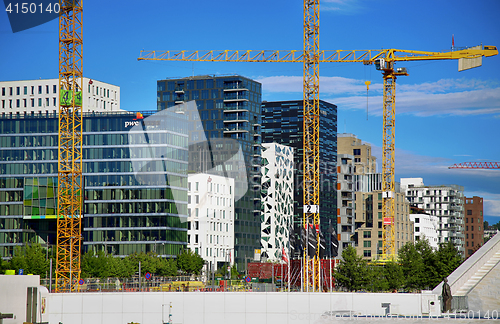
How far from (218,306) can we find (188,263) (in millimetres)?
82531

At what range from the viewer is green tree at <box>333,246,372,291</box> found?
365ft

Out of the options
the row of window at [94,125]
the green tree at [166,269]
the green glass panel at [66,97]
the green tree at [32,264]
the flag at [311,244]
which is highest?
the row of window at [94,125]

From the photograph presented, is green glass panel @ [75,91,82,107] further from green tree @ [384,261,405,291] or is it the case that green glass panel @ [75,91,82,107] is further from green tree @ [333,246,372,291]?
green tree @ [384,261,405,291]

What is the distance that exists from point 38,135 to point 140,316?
10769 centimetres

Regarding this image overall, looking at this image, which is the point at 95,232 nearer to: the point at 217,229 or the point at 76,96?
the point at 217,229

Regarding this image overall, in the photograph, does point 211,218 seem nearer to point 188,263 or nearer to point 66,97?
point 188,263

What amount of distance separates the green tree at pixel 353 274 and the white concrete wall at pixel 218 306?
3621 centimetres

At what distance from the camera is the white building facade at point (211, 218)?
7279 inches

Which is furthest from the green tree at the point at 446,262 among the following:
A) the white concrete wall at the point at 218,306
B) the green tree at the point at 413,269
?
the white concrete wall at the point at 218,306

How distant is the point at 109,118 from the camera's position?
173875mm

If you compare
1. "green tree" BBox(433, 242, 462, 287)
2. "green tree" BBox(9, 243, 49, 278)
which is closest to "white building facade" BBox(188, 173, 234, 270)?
"green tree" BBox(9, 243, 49, 278)

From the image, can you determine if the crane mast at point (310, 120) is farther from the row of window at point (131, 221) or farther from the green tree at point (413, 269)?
the row of window at point (131, 221)

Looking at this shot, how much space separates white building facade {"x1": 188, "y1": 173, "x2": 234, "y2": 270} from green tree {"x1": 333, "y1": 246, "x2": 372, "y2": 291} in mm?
71525

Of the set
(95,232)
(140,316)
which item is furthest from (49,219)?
(140,316)
